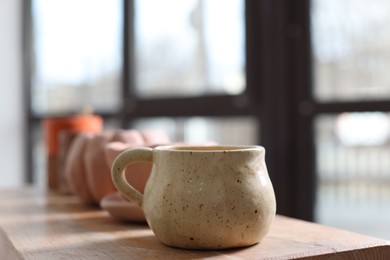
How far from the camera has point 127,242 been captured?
70 centimetres

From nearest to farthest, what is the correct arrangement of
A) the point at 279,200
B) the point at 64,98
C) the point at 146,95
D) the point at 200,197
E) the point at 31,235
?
the point at 200,197, the point at 31,235, the point at 279,200, the point at 146,95, the point at 64,98

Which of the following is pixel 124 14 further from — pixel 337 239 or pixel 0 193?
pixel 337 239

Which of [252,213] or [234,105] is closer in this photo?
[252,213]

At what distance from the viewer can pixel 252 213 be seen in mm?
642

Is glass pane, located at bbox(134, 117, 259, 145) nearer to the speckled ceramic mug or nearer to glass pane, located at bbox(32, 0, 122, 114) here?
glass pane, located at bbox(32, 0, 122, 114)

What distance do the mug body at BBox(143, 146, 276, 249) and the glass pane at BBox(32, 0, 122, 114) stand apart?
2.03 m

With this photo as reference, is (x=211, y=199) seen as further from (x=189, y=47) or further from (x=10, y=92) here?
(x=10, y=92)

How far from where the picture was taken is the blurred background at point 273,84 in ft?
6.08

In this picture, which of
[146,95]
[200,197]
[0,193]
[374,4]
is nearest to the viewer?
[200,197]

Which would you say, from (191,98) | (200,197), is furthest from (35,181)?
(200,197)

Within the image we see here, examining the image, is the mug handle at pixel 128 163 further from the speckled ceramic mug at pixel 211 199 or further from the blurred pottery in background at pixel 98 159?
the blurred pottery in background at pixel 98 159

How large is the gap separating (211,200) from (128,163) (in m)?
0.14

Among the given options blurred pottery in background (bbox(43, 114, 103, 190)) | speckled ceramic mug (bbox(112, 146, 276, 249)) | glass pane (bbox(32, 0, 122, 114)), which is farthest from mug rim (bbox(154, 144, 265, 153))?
glass pane (bbox(32, 0, 122, 114))

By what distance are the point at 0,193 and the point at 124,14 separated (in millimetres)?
1419
